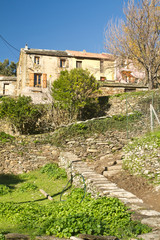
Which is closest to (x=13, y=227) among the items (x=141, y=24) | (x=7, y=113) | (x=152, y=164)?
(x=152, y=164)

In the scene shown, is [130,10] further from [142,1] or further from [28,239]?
[28,239]

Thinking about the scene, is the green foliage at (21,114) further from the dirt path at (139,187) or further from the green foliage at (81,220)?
the green foliage at (81,220)

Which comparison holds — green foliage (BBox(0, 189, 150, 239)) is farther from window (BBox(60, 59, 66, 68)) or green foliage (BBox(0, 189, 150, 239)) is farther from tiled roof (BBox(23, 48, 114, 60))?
window (BBox(60, 59, 66, 68))

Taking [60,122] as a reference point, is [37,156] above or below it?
below

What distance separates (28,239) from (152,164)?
5.14 m

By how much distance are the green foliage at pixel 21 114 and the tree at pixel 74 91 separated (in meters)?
1.87

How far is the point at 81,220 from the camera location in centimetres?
426

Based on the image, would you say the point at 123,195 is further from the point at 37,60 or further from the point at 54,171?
the point at 37,60

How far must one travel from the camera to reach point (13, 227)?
195 inches

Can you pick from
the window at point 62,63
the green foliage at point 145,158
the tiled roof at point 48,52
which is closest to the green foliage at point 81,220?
the green foliage at point 145,158

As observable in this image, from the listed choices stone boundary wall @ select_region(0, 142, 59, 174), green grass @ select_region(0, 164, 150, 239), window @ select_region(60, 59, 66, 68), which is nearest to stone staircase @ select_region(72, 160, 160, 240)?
green grass @ select_region(0, 164, 150, 239)

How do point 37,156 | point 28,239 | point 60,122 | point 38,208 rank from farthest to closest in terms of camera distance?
point 60,122, point 37,156, point 38,208, point 28,239

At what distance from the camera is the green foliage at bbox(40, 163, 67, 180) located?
10.0 metres

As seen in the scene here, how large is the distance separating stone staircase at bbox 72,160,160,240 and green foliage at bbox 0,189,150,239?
0.20m
